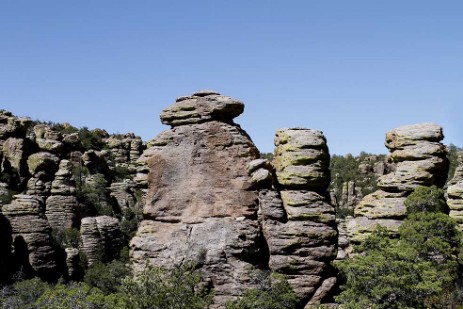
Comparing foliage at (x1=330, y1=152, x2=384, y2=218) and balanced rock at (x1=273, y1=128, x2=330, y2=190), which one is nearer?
balanced rock at (x1=273, y1=128, x2=330, y2=190)

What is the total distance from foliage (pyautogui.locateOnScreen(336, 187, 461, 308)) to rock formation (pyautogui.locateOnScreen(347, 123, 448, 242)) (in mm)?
1516

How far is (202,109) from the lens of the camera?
3272 centimetres

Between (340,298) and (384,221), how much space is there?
829 centimetres

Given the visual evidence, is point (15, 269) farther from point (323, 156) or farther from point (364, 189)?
point (364, 189)

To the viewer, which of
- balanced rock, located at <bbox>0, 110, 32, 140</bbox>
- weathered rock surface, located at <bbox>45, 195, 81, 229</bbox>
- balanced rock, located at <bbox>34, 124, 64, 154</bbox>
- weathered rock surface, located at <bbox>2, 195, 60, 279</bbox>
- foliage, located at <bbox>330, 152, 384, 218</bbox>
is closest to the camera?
weathered rock surface, located at <bbox>2, 195, 60, 279</bbox>

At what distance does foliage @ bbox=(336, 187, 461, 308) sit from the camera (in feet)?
76.7

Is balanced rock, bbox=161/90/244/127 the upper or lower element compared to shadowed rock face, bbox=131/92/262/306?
upper

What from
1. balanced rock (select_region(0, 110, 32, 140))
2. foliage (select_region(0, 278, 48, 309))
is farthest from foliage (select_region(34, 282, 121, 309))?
balanced rock (select_region(0, 110, 32, 140))

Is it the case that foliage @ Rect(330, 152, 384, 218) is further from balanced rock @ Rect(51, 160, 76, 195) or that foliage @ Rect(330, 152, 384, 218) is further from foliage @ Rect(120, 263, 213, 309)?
foliage @ Rect(120, 263, 213, 309)

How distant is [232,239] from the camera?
29.8 m

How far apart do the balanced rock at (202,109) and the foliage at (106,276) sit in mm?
21508

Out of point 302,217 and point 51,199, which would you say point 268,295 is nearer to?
point 302,217

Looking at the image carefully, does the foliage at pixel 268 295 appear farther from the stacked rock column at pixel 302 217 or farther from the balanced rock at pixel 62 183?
the balanced rock at pixel 62 183

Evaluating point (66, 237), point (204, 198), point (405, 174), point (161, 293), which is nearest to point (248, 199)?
point (204, 198)
